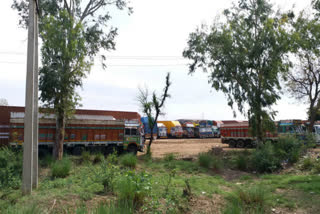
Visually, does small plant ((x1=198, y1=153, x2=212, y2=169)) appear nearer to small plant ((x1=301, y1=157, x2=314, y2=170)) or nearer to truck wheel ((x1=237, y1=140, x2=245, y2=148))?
small plant ((x1=301, y1=157, x2=314, y2=170))

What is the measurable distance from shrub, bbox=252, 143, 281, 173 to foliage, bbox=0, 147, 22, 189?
11361 millimetres

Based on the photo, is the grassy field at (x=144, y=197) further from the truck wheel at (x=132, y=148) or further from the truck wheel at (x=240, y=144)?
the truck wheel at (x=240, y=144)

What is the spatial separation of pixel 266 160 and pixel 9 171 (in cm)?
1176

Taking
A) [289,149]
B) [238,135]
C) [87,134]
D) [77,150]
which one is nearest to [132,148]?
[87,134]

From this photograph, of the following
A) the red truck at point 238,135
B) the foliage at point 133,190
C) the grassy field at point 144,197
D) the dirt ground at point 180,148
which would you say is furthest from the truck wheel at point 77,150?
the red truck at point 238,135

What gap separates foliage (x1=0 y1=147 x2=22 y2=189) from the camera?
7.74m

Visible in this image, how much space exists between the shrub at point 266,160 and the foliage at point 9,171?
1136 cm

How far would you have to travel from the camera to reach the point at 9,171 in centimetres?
812

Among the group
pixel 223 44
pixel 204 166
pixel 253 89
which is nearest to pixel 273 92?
pixel 253 89

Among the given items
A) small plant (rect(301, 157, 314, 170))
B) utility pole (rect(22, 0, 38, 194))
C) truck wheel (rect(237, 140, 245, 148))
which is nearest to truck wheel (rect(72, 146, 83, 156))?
utility pole (rect(22, 0, 38, 194))

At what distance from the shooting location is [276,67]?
688 inches

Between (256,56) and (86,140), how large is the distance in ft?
45.3

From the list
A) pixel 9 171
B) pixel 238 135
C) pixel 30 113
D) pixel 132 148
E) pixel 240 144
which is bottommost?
pixel 240 144

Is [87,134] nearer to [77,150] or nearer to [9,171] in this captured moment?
[77,150]
